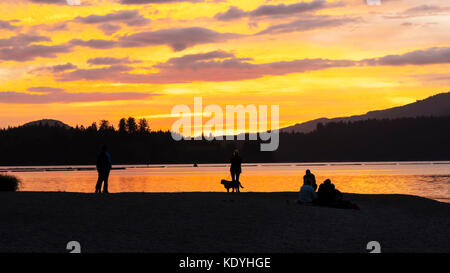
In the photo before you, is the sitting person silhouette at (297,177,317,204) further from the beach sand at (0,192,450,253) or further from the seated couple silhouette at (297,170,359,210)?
the beach sand at (0,192,450,253)

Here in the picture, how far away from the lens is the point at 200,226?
21.0m

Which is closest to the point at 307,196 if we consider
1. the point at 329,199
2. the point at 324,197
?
the point at 324,197

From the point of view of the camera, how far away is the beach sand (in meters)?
18.0

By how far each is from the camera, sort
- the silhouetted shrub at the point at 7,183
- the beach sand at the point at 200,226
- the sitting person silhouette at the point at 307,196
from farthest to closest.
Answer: the silhouetted shrub at the point at 7,183 < the sitting person silhouette at the point at 307,196 < the beach sand at the point at 200,226

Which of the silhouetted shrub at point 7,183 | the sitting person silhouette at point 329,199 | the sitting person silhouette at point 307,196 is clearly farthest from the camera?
the silhouetted shrub at point 7,183

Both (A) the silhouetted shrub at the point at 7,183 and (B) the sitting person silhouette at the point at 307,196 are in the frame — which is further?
(A) the silhouetted shrub at the point at 7,183

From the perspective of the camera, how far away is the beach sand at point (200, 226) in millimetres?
18016

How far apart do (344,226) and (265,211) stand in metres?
3.46

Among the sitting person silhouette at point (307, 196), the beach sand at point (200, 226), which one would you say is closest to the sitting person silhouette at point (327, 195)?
the sitting person silhouette at point (307, 196)

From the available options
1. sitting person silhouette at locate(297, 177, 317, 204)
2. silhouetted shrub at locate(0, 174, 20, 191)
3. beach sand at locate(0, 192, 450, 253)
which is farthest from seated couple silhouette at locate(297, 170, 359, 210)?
silhouetted shrub at locate(0, 174, 20, 191)

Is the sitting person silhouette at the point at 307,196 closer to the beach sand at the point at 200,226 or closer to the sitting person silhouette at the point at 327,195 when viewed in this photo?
the sitting person silhouette at the point at 327,195
